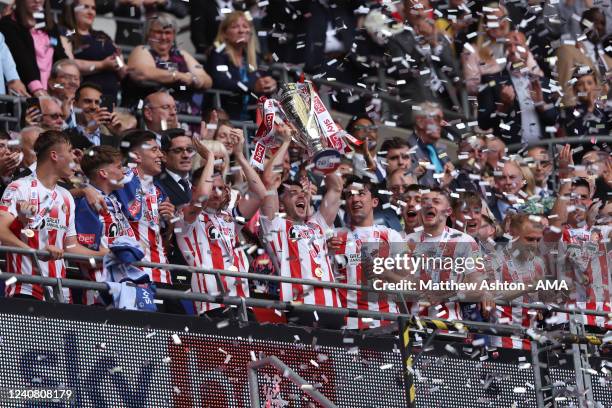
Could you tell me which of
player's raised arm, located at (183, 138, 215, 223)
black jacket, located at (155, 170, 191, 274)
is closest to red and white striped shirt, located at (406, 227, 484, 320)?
player's raised arm, located at (183, 138, 215, 223)

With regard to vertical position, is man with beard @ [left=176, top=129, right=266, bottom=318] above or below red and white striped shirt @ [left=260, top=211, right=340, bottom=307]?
above

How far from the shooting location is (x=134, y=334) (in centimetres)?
1023

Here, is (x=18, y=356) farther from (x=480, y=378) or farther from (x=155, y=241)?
(x=480, y=378)

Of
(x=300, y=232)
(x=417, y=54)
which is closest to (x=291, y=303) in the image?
(x=300, y=232)

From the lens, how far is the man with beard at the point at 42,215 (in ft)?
34.7

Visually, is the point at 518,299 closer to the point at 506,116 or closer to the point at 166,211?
the point at 166,211

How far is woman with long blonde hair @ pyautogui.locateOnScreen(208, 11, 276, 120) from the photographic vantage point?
1466 cm

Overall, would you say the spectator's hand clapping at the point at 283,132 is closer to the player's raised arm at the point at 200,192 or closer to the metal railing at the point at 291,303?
the player's raised arm at the point at 200,192

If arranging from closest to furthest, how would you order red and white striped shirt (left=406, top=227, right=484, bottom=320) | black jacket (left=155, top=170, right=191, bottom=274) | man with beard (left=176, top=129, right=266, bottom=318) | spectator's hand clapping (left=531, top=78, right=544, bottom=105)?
man with beard (left=176, top=129, right=266, bottom=318) → red and white striped shirt (left=406, top=227, right=484, bottom=320) → black jacket (left=155, top=170, right=191, bottom=274) → spectator's hand clapping (left=531, top=78, right=544, bottom=105)

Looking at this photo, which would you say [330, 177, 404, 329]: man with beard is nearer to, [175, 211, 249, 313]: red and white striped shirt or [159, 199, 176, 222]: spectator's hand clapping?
[175, 211, 249, 313]: red and white striped shirt

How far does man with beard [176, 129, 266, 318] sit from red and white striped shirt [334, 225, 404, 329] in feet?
2.45

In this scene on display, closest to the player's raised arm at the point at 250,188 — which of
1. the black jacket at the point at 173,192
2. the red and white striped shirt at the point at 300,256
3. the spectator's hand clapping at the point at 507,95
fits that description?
the red and white striped shirt at the point at 300,256

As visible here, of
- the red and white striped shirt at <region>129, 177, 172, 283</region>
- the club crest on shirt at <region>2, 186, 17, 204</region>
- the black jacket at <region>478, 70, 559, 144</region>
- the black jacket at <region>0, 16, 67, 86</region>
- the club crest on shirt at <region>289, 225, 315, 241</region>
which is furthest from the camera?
the black jacket at <region>478, 70, 559, 144</region>

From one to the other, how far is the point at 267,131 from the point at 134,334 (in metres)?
2.63
